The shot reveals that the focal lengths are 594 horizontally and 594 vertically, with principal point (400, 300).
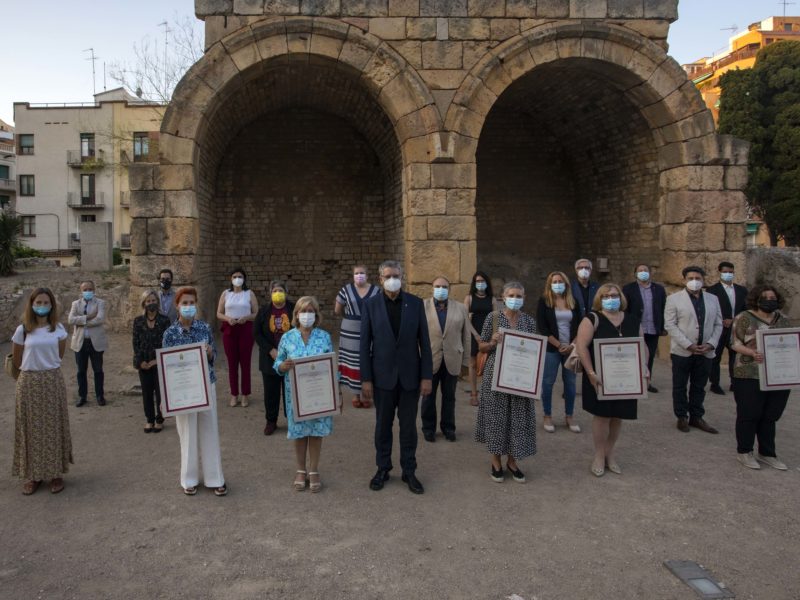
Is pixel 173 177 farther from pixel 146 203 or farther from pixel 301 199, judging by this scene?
pixel 301 199

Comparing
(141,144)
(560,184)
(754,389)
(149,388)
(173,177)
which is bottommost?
(149,388)

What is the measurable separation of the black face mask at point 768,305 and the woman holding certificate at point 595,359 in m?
1.16

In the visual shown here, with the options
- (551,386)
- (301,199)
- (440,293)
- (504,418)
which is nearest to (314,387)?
(504,418)

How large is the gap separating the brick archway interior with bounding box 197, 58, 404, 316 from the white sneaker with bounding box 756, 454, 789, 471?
24.8ft

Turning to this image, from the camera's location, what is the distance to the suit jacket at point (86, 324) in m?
6.89

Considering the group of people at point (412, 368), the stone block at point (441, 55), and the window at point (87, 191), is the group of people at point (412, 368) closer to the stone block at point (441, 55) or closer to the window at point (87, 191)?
the stone block at point (441, 55)

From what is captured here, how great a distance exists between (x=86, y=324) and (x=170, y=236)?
1968mm

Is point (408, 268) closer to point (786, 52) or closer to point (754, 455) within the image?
point (754, 455)

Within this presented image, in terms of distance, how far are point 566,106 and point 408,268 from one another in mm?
4835

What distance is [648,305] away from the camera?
25.1ft

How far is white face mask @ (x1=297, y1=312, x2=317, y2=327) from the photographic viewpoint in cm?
442

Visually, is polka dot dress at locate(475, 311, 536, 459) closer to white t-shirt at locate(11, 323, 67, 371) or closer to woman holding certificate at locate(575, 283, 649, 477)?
woman holding certificate at locate(575, 283, 649, 477)

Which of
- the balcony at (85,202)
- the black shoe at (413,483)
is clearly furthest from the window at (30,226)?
the black shoe at (413,483)

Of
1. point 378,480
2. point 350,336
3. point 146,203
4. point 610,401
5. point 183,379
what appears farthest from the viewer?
point 146,203
